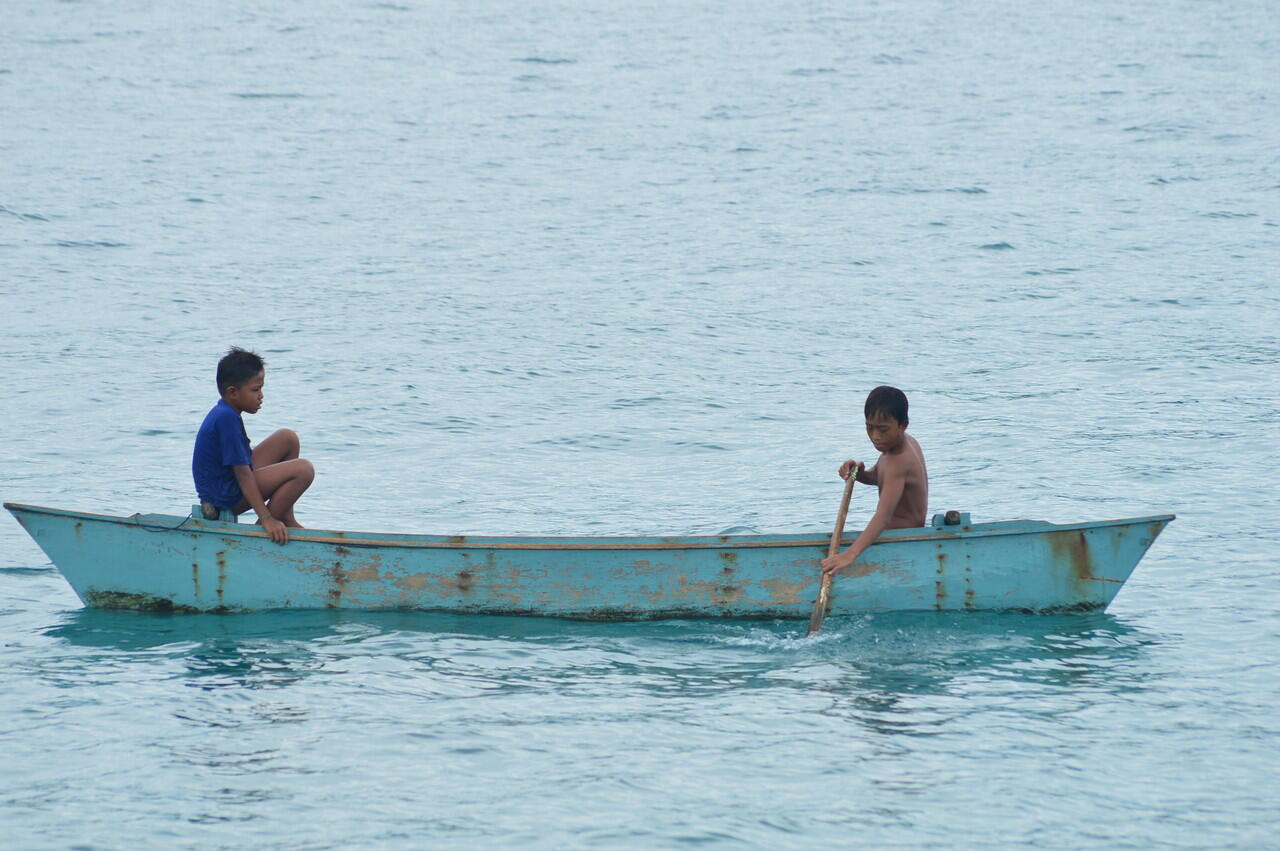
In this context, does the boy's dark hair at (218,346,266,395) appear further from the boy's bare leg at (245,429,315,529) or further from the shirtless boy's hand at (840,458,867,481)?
the shirtless boy's hand at (840,458,867,481)

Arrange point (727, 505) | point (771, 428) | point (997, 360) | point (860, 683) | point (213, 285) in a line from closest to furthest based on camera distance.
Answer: point (860, 683) < point (727, 505) < point (771, 428) < point (997, 360) < point (213, 285)

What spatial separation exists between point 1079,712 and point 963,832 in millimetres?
1432

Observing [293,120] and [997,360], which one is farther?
[293,120]

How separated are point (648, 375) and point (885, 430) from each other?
309 inches

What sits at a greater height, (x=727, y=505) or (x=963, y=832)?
(x=727, y=505)

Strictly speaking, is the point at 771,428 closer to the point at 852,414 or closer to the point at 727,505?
the point at 852,414

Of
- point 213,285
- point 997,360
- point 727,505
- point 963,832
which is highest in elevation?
point 213,285

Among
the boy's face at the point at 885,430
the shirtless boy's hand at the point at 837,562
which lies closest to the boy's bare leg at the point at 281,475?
the shirtless boy's hand at the point at 837,562

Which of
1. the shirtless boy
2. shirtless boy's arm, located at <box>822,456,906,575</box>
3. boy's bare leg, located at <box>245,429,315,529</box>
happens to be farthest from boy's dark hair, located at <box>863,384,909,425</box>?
boy's bare leg, located at <box>245,429,315,529</box>

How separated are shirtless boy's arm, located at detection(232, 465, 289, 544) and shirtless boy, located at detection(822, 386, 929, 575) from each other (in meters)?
2.81

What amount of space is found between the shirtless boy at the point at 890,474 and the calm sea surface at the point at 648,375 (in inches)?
20.4

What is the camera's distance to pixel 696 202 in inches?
916

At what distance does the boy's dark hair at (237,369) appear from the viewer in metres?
7.97

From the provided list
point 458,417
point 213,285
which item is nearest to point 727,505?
point 458,417
